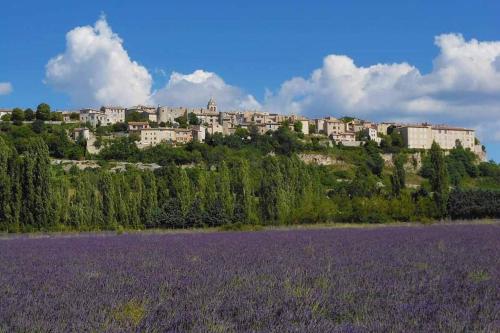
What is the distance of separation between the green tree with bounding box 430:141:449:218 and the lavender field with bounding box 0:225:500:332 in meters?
25.5

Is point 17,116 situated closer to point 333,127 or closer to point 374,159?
point 333,127

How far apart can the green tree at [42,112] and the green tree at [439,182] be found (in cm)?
9910

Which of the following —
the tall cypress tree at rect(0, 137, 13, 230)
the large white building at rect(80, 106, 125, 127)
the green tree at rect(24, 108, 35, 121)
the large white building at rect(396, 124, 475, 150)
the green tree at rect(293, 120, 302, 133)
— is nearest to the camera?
the tall cypress tree at rect(0, 137, 13, 230)

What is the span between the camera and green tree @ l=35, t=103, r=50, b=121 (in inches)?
4825

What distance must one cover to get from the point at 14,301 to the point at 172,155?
288ft

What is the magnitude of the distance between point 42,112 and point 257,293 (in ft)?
409

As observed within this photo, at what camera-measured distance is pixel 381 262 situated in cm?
998

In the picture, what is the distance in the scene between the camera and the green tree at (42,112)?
123 m

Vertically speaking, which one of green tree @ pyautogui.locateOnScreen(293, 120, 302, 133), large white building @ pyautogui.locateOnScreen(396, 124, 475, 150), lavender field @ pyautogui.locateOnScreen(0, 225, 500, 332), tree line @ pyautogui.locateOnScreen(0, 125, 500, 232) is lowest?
tree line @ pyautogui.locateOnScreen(0, 125, 500, 232)

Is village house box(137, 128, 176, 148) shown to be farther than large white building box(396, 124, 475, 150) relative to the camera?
No

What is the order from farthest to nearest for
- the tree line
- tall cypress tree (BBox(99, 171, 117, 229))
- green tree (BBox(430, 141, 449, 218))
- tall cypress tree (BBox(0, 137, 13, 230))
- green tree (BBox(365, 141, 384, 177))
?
green tree (BBox(365, 141, 384, 177)) → green tree (BBox(430, 141, 449, 218)) → tall cypress tree (BBox(99, 171, 117, 229)) → the tree line → tall cypress tree (BBox(0, 137, 13, 230))

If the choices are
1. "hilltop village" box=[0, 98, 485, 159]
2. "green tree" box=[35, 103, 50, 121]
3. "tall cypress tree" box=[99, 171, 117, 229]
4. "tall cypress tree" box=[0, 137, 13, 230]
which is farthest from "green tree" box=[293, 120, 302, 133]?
"tall cypress tree" box=[0, 137, 13, 230]

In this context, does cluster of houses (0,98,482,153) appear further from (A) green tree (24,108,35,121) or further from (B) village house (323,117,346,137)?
(A) green tree (24,108,35,121)

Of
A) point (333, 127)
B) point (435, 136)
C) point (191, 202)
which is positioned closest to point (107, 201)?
point (191, 202)
